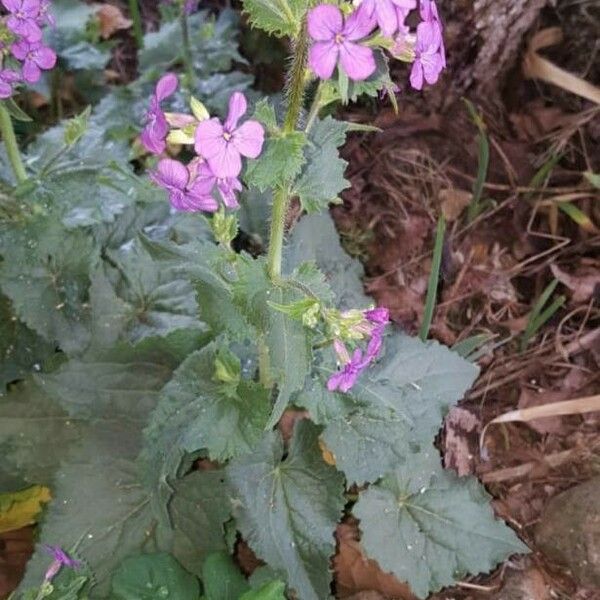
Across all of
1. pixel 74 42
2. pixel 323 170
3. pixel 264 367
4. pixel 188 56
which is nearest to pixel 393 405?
pixel 264 367

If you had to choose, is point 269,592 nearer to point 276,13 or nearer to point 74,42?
point 276,13

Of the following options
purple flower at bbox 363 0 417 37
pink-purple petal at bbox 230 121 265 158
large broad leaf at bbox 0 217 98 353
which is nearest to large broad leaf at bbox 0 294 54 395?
large broad leaf at bbox 0 217 98 353

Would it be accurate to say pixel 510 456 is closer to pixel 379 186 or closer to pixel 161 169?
pixel 379 186

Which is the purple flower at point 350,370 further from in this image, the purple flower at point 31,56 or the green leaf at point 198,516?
the purple flower at point 31,56

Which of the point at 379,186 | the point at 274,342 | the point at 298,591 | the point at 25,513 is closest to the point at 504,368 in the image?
the point at 379,186

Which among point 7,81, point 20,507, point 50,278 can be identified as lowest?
point 20,507
